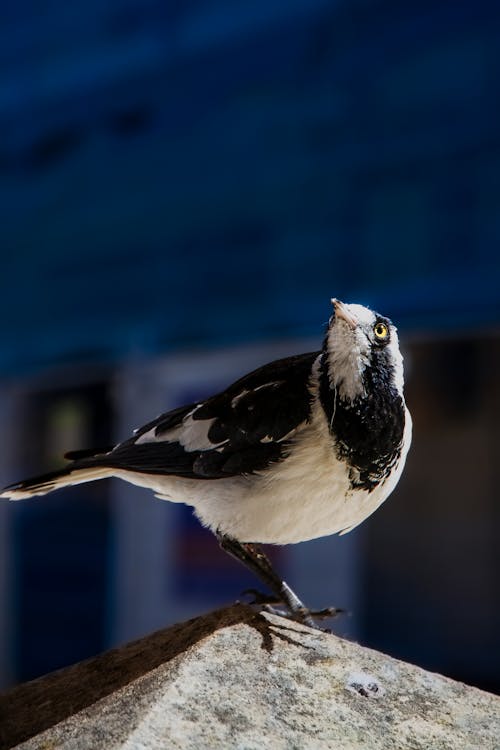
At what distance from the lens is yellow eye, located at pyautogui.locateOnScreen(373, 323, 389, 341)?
2.33 m

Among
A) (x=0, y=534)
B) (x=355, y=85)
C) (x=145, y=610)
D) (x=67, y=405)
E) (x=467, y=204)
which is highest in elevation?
(x=355, y=85)

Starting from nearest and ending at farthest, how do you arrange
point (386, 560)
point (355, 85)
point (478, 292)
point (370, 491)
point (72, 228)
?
1. point (370, 491)
2. point (478, 292)
3. point (355, 85)
4. point (72, 228)
5. point (386, 560)

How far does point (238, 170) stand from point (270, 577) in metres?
3.57

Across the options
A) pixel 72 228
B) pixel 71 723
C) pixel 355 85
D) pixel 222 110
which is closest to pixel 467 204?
pixel 355 85

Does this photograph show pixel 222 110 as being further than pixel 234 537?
Yes

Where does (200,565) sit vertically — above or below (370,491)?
below

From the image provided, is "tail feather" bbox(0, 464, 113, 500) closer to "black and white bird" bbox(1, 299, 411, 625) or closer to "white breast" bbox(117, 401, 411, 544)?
"black and white bird" bbox(1, 299, 411, 625)

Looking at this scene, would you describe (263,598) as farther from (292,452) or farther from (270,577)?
(292,452)

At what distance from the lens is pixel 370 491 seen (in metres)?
2.41

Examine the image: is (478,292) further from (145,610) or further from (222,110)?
(145,610)

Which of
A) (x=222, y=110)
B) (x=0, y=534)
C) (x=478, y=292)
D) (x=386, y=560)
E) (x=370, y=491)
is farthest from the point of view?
(x=0, y=534)

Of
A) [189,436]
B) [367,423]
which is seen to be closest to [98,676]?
[189,436]

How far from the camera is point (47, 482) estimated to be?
8.69ft

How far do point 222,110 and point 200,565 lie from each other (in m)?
2.87
